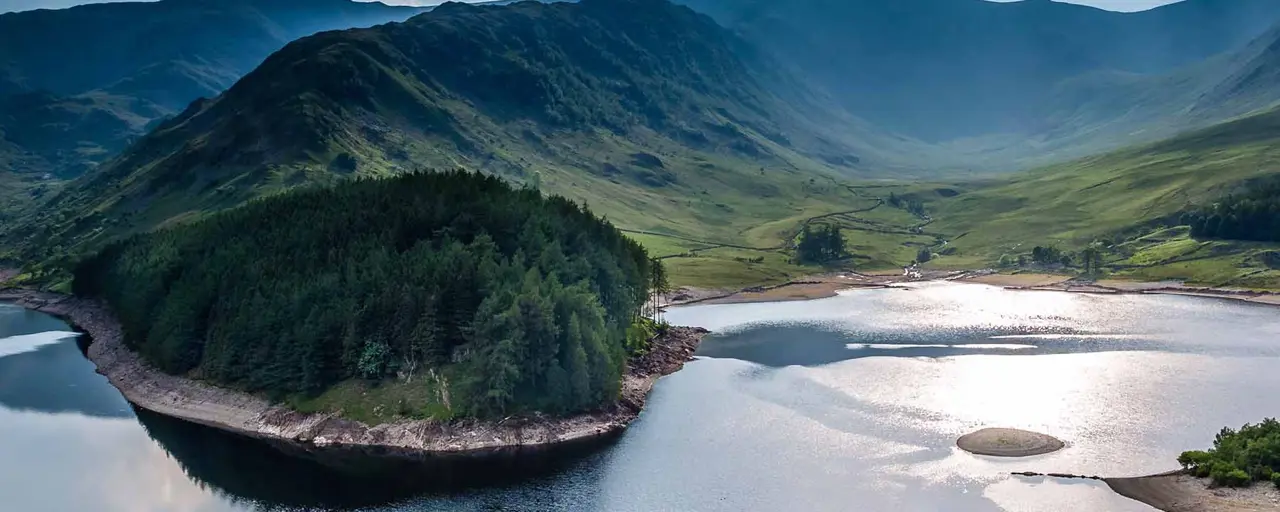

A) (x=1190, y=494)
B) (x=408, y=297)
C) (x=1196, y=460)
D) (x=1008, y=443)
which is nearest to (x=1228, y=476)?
(x=1190, y=494)

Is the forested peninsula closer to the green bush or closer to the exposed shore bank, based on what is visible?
the exposed shore bank

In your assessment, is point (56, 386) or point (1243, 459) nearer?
point (1243, 459)

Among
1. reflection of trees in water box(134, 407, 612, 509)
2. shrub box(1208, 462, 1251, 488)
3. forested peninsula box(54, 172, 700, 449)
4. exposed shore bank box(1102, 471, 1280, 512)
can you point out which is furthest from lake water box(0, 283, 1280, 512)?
forested peninsula box(54, 172, 700, 449)

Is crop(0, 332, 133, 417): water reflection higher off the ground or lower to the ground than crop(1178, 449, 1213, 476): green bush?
lower

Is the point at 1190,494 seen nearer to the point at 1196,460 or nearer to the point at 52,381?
the point at 1196,460

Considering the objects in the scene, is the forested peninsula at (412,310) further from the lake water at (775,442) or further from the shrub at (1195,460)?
the shrub at (1195,460)

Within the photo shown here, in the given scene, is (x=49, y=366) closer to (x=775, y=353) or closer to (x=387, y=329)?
(x=387, y=329)
